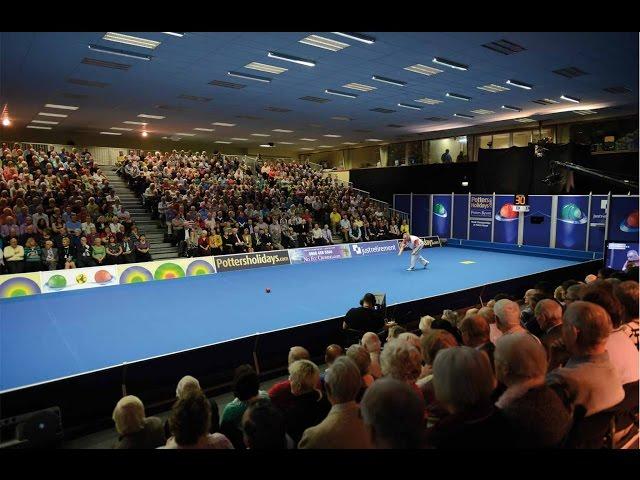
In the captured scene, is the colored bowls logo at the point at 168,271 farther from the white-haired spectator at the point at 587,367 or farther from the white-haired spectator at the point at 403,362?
the white-haired spectator at the point at 587,367

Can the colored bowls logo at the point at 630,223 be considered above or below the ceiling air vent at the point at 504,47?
below

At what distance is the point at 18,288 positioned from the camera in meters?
10.3

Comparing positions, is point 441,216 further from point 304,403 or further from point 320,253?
point 304,403

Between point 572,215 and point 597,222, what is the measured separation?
0.98 m

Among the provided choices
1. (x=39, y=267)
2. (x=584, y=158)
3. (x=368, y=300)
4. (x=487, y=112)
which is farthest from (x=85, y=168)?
(x=584, y=158)

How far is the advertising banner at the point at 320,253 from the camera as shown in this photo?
1523 centimetres

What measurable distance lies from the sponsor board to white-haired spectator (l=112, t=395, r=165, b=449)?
1045 cm

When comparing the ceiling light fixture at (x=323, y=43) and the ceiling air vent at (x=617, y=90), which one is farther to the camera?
the ceiling air vent at (x=617, y=90)

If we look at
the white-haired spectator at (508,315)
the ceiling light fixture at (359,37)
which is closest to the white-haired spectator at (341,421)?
the white-haired spectator at (508,315)

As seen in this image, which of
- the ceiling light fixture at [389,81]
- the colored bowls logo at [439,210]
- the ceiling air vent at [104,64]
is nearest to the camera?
the ceiling air vent at [104,64]

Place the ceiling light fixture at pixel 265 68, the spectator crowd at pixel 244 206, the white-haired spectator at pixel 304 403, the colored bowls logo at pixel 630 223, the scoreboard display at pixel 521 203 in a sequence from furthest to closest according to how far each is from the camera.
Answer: the scoreboard display at pixel 521 203, the colored bowls logo at pixel 630 223, the spectator crowd at pixel 244 206, the ceiling light fixture at pixel 265 68, the white-haired spectator at pixel 304 403

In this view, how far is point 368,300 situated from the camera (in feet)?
21.2

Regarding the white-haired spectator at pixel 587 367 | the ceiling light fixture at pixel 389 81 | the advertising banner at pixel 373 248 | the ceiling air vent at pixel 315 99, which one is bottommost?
the advertising banner at pixel 373 248
